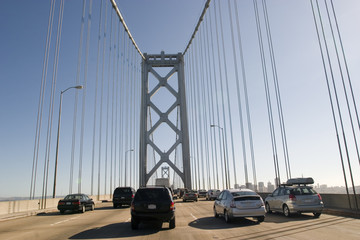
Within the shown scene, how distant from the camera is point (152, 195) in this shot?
10273 millimetres

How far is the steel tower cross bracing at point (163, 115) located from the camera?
49.2 metres

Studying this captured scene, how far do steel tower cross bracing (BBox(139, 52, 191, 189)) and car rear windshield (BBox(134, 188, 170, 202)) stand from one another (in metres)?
38.2

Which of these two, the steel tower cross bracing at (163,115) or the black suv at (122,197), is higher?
the steel tower cross bracing at (163,115)

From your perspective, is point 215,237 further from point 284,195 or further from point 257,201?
point 284,195

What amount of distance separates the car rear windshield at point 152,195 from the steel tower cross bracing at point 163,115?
38185 mm

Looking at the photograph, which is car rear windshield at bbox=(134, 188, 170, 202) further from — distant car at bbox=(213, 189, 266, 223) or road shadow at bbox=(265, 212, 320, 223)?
road shadow at bbox=(265, 212, 320, 223)

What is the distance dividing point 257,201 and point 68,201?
41.0 feet

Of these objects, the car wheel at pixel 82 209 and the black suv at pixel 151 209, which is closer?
the black suv at pixel 151 209

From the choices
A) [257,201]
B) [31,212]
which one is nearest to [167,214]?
[257,201]

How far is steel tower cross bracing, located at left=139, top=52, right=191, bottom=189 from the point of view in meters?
49.2

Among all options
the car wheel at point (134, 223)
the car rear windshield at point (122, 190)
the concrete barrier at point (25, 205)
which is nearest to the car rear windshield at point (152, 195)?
the car wheel at point (134, 223)

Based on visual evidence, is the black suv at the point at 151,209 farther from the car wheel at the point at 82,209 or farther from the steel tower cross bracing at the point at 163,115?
the steel tower cross bracing at the point at 163,115

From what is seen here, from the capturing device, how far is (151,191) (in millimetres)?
10430

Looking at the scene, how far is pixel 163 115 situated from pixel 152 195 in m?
42.7
